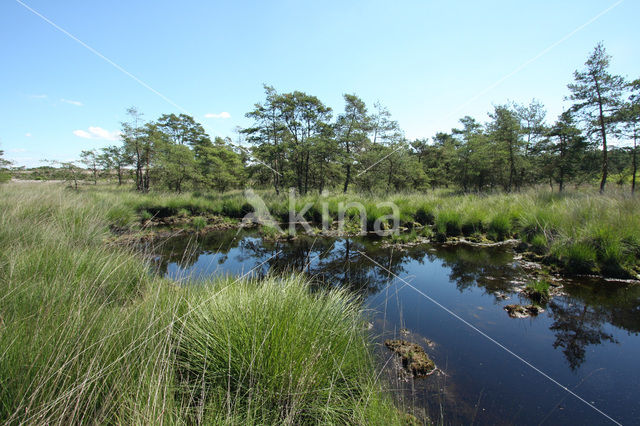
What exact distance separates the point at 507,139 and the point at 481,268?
1584 centimetres

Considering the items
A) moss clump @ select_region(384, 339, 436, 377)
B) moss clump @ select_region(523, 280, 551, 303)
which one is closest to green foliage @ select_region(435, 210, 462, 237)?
moss clump @ select_region(523, 280, 551, 303)

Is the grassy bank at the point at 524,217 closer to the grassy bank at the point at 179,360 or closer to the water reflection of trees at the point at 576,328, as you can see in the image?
the water reflection of trees at the point at 576,328

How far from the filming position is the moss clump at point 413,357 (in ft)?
9.27

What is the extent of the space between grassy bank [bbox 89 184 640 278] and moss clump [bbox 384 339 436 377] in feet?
15.3

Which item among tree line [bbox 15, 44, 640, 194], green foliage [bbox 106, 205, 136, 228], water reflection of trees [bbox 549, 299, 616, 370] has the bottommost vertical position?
water reflection of trees [bbox 549, 299, 616, 370]

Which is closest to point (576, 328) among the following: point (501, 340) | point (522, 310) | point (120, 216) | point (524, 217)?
point (522, 310)

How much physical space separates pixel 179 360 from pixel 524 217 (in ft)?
33.6

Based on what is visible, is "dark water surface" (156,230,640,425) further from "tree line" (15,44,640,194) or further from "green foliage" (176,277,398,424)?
"tree line" (15,44,640,194)

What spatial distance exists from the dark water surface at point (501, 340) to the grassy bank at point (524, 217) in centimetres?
81

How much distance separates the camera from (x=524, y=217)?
8.61 meters

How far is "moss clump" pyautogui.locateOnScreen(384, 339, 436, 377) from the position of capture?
2.82 metres

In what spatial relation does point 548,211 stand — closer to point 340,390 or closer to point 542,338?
point 542,338

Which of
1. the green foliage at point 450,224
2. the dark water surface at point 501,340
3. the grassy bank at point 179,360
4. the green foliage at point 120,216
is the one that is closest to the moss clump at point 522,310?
the dark water surface at point 501,340

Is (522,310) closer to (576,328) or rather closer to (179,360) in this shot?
(576,328)
